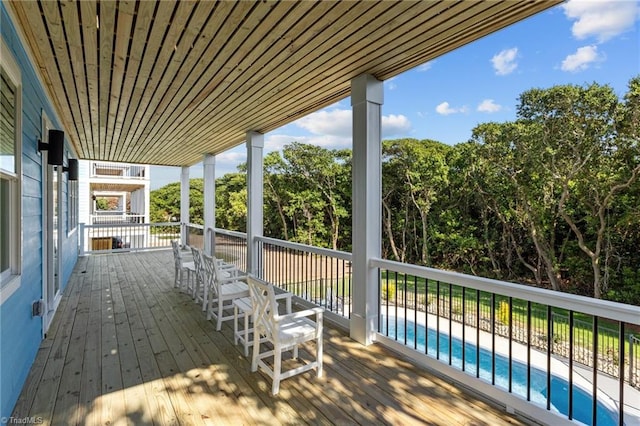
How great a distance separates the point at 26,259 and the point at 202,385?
1780mm

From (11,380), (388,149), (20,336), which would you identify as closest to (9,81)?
(20,336)

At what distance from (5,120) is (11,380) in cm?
177

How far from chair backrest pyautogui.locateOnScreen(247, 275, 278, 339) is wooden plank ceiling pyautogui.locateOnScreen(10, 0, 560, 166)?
1.96 m

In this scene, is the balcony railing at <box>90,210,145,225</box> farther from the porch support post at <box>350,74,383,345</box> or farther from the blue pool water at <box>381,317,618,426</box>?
the porch support post at <box>350,74,383,345</box>

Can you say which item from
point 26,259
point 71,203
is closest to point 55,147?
point 26,259

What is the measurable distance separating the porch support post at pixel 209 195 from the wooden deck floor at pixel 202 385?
4189 millimetres

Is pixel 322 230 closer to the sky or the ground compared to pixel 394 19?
closer to the ground

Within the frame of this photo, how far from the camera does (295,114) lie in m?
4.54

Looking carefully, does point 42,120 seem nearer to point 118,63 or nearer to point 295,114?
point 118,63

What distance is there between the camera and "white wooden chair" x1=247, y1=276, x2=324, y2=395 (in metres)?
2.32

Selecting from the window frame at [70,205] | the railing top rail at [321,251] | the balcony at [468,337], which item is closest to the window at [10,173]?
the balcony at [468,337]

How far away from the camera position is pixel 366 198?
321cm

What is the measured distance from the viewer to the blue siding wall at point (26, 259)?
1.99 m

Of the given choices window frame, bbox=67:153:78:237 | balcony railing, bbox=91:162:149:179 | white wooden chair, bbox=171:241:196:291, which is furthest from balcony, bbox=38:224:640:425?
balcony railing, bbox=91:162:149:179
